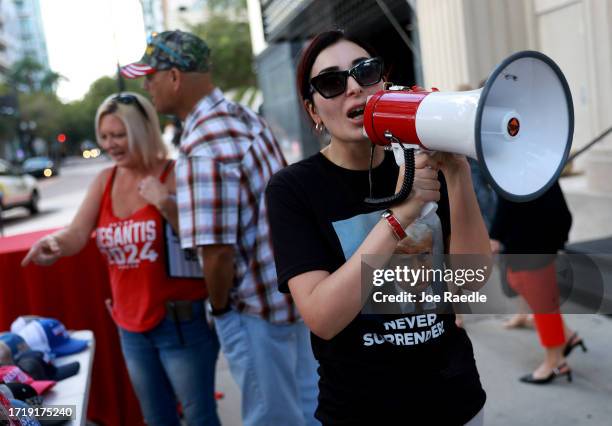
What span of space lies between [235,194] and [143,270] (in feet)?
2.26

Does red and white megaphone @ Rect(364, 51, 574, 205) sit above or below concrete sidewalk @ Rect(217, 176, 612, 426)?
above

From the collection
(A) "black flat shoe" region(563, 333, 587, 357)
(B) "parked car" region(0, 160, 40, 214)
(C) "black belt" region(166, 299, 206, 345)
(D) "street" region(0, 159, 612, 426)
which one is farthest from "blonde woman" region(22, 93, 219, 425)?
(B) "parked car" region(0, 160, 40, 214)

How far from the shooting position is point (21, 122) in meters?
51.8

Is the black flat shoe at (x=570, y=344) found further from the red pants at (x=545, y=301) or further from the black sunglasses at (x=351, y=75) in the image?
the black sunglasses at (x=351, y=75)

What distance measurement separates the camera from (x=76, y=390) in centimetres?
230

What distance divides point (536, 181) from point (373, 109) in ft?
1.24

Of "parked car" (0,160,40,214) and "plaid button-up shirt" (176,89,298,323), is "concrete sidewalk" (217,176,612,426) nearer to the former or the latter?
"plaid button-up shirt" (176,89,298,323)

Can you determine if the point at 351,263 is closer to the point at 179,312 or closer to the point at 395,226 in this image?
the point at 395,226

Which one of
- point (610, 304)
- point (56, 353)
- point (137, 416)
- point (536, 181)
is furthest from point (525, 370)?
point (536, 181)

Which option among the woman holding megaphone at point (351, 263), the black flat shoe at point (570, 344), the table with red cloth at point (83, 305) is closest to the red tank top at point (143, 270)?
the table with red cloth at point (83, 305)

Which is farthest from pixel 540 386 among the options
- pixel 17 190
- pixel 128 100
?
pixel 17 190

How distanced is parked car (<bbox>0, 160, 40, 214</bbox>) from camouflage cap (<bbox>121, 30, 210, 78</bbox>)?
1554 centimetres

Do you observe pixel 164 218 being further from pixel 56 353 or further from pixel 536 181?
pixel 536 181

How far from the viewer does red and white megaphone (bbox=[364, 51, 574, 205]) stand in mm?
1207
